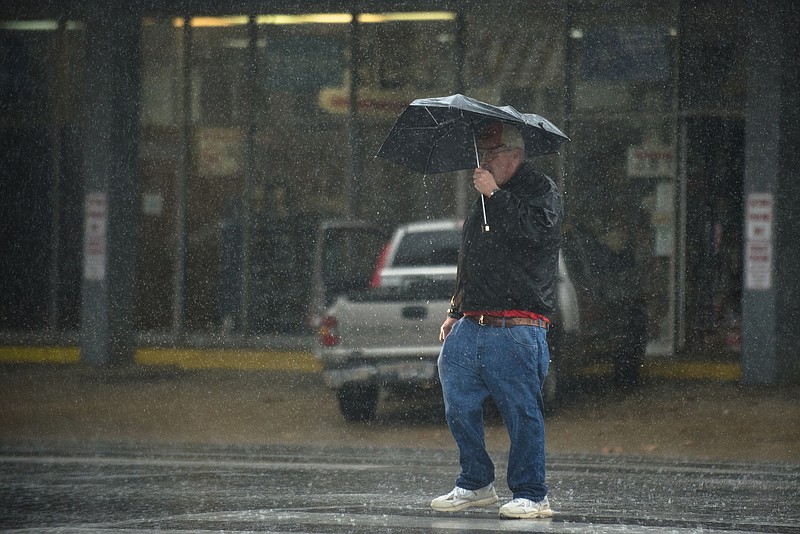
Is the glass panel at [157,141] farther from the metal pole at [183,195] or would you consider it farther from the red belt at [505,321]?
the red belt at [505,321]

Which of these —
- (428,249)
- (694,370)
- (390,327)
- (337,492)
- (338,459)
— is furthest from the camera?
(694,370)

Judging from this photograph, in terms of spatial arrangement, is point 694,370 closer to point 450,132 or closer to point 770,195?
point 770,195

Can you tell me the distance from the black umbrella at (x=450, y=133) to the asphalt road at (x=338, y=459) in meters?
1.71

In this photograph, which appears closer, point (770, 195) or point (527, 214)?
point (527, 214)

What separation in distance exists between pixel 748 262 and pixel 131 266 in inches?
299

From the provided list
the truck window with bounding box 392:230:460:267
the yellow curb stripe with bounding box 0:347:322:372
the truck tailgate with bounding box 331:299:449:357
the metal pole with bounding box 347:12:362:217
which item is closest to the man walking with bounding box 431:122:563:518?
the truck tailgate with bounding box 331:299:449:357

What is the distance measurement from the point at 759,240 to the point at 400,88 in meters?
5.02

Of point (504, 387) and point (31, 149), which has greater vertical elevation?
point (31, 149)

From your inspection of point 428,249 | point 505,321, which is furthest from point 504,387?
point 428,249

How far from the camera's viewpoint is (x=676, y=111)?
671 inches

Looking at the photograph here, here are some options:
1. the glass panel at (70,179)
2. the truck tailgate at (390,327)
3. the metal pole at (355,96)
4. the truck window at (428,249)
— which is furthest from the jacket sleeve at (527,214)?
the glass panel at (70,179)

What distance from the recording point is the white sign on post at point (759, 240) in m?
15.0

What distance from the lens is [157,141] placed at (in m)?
18.3

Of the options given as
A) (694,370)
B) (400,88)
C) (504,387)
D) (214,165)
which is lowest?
(694,370)
